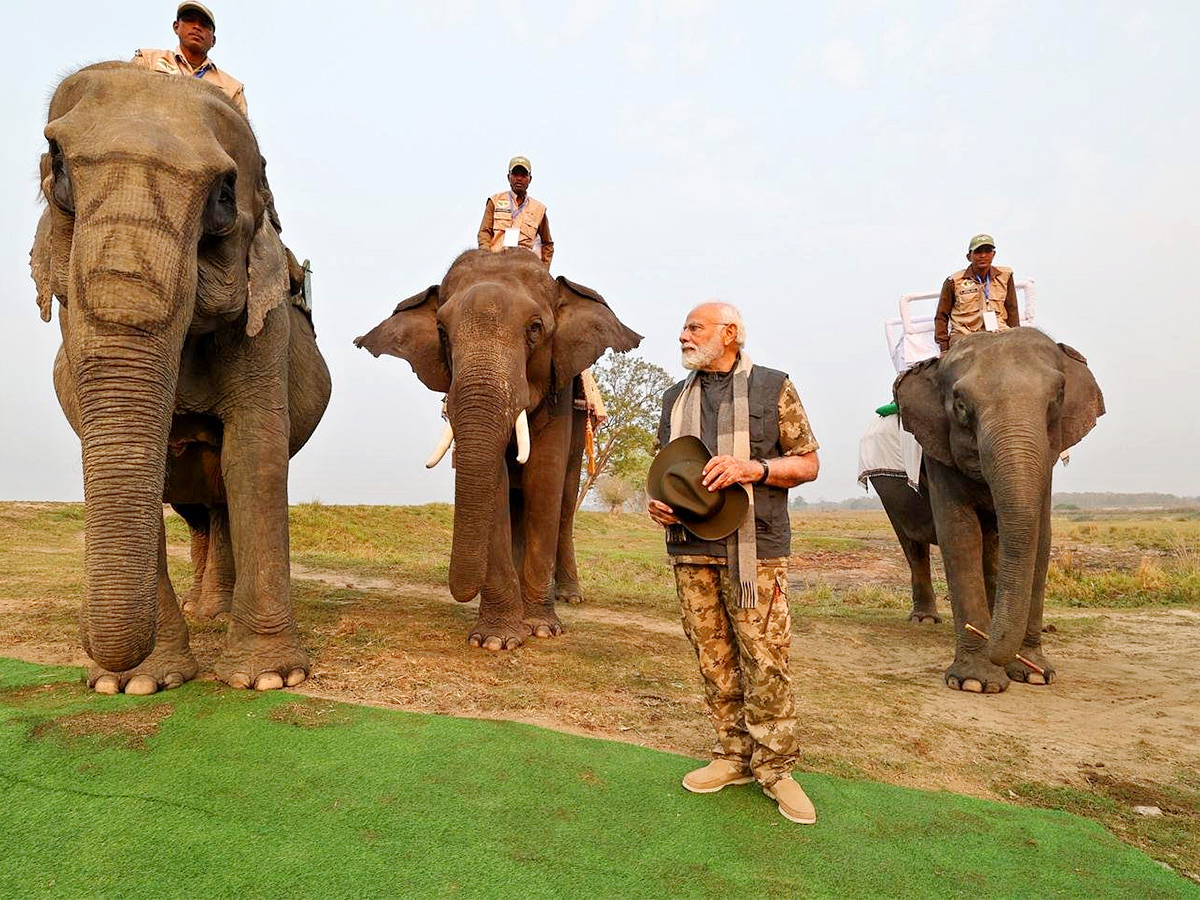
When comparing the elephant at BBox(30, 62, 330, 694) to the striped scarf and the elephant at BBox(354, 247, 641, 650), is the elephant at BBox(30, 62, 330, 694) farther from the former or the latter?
the striped scarf

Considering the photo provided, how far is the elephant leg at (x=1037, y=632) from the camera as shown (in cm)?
683

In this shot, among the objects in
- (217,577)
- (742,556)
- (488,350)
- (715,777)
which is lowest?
(715,777)

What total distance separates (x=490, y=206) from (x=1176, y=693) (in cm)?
799

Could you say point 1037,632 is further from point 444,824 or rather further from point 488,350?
point 444,824

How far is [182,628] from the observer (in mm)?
5078

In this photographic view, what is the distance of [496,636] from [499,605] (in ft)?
0.85

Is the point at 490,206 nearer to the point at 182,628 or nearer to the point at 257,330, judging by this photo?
the point at 257,330

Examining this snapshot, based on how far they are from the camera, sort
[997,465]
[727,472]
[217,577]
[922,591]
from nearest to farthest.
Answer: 1. [727,472]
2. [997,465]
3. [217,577]
4. [922,591]

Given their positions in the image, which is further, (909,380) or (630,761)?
(909,380)

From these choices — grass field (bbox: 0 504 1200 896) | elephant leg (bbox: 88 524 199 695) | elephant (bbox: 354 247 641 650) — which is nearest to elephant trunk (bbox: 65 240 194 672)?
elephant leg (bbox: 88 524 199 695)

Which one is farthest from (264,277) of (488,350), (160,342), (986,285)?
(986,285)

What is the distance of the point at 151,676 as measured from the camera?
15.5 ft

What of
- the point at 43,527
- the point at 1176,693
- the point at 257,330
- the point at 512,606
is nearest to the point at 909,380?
the point at 1176,693

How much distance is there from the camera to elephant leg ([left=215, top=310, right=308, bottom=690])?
200 inches
